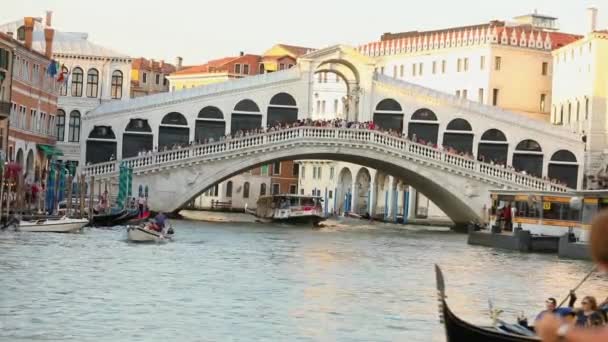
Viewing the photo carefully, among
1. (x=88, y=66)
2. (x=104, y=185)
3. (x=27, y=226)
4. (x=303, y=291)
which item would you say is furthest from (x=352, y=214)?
(x=303, y=291)

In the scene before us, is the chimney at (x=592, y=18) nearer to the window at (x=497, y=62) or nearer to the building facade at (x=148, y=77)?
the window at (x=497, y=62)

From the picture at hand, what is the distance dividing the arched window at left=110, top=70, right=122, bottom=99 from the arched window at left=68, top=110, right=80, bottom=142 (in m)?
1.82

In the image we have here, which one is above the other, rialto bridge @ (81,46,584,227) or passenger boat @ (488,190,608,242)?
rialto bridge @ (81,46,584,227)

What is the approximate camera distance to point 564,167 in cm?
4391

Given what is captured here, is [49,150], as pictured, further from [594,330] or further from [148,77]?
[594,330]

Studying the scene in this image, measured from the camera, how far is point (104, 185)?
41219mm

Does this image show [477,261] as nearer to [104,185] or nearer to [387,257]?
[387,257]

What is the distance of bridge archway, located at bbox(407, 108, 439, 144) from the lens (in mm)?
44000

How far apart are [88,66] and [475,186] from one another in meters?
14.3

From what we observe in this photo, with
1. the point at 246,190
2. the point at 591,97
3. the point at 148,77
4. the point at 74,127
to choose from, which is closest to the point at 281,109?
the point at 74,127

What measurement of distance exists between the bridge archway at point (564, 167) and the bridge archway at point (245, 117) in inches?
333

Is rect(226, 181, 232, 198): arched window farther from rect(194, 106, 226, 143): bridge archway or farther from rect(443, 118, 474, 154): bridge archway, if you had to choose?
rect(443, 118, 474, 154): bridge archway

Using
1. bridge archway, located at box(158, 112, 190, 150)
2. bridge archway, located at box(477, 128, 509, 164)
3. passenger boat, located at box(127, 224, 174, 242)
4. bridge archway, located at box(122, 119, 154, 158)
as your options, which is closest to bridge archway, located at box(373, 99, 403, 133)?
bridge archway, located at box(477, 128, 509, 164)

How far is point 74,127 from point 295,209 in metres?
7.35
